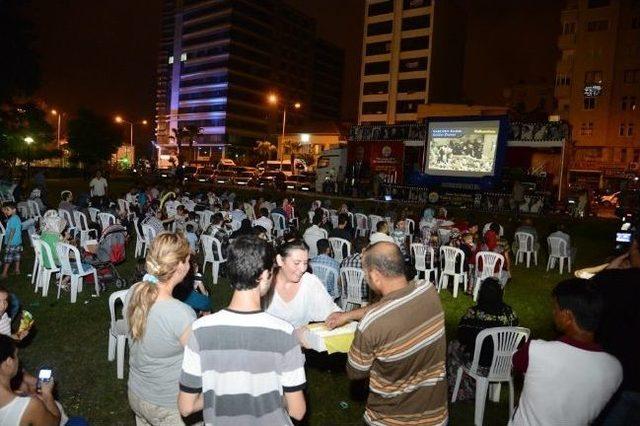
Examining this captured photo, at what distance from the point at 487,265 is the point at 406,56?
205ft

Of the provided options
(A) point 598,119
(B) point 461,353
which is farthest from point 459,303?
(A) point 598,119

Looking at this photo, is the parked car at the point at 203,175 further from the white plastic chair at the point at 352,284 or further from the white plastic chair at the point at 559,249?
the white plastic chair at the point at 352,284

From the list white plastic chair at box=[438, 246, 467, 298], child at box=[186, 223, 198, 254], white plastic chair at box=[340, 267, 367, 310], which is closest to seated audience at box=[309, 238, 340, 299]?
white plastic chair at box=[340, 267, 367, 310]

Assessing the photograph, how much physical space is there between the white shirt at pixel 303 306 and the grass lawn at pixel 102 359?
3.40 feet

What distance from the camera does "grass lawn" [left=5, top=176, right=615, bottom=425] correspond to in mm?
4297

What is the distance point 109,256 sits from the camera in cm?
777

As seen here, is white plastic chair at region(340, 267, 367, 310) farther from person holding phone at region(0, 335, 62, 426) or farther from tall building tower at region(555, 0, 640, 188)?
tall building tower at region(555, 0, 640, 188)

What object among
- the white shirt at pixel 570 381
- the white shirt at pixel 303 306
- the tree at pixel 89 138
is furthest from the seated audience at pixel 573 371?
the tree at pixel 89 138

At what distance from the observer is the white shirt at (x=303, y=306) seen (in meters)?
3.96

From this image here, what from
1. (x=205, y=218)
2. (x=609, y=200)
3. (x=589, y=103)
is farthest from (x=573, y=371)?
(x=589, y=103)

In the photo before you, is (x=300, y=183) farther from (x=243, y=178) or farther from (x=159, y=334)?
(x=159, y=334)

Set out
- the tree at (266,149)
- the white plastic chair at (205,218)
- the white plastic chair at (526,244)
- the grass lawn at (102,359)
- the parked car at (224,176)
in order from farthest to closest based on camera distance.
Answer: the tree at (266,149) → the parked car at (224,176) → the white plastic chair at (205,218) → the white plastic chair at (526,244) → the grass lawn at (102,359)

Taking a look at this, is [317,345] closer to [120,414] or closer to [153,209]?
[120,414]

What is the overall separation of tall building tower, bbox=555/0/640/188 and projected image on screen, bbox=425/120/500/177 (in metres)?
19.2
